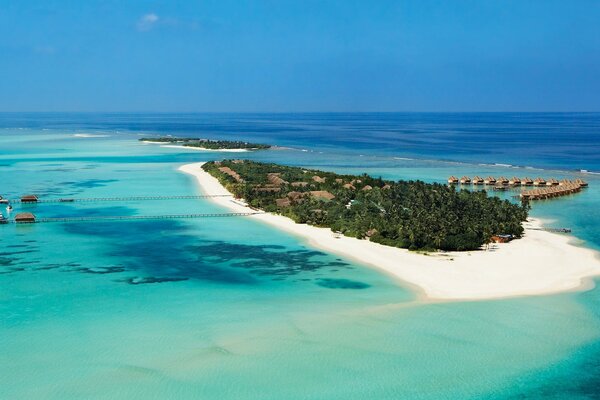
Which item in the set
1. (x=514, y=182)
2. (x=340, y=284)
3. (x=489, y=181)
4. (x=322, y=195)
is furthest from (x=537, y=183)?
(x=340, y=284)

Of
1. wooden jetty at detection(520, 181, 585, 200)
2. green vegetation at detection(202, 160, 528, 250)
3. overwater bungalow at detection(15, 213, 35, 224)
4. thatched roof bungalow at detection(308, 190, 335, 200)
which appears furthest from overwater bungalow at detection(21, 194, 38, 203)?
wooden jetty at detection(520, 181, 585, 200)

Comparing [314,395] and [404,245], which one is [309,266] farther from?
[314,395]

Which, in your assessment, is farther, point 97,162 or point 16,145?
point 16,145

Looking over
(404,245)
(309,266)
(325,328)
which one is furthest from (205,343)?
(404,245)

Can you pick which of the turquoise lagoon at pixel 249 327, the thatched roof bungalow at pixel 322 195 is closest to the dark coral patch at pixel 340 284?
the turquoise lagoon at pixel 249 327

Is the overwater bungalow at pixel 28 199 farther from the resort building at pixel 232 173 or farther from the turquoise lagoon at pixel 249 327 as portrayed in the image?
the resort building at pixel 232 173

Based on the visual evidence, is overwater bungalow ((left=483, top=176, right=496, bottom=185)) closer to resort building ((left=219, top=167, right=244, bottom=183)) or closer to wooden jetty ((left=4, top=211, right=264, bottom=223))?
resort building ((left=219, top=167, right=244, bottom=183))
